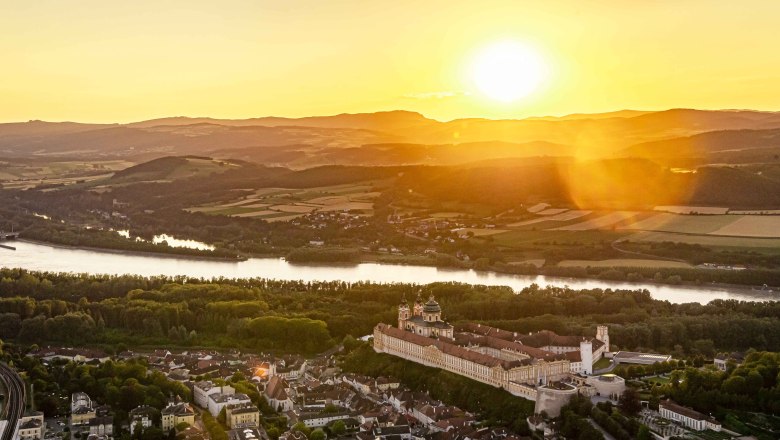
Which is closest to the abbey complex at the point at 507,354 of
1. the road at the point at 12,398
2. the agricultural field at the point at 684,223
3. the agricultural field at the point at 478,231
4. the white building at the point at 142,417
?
the white building at the point at 142,417

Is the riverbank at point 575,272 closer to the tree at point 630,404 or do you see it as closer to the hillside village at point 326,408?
the hillside village at point 326,408

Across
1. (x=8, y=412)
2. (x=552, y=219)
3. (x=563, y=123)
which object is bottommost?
(x=8, y=412)

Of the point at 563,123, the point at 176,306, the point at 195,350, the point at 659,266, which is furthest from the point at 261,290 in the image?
the point at 563,123

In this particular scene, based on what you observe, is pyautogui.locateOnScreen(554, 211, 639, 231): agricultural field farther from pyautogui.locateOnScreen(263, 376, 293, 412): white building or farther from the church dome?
pyautogui.locateOnScreen(263, 376, 293, 412): white building

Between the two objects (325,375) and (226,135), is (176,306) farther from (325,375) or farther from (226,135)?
(226,135)

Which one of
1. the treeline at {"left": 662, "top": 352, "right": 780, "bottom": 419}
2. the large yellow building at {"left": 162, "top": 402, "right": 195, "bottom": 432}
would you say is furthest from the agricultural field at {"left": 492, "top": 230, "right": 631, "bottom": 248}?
the large yellow building at {"left": 162, "top": 402, "right": 195, "bottom": 432}
